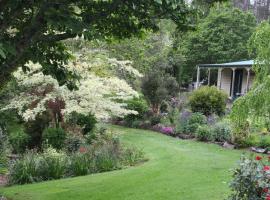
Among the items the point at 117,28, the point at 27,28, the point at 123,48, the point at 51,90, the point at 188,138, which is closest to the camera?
the point at 27,28

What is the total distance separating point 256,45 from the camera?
9.56 metres

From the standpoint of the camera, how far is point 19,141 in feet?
45.0

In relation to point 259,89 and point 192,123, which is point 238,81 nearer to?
point 192,123

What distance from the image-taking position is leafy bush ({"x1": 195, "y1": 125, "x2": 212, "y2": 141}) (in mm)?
15702

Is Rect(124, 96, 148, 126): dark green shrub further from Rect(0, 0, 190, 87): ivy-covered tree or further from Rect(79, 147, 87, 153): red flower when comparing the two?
Rect(0, 0, 190, 87): ivy-covered tree

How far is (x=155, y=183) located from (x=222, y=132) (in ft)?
22.2

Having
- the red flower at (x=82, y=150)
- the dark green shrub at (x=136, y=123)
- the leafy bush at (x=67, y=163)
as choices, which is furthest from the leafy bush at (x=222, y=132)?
the dark green shrub at (x=136, y=123)

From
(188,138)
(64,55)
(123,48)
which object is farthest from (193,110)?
(64,55)

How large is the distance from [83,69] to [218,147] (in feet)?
16.7

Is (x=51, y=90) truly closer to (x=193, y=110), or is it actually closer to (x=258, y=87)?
(x=258, y=87)

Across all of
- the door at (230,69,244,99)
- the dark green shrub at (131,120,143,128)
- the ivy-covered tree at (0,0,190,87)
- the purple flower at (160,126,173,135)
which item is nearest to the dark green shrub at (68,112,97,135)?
the purple flower at (160,126,173,135)

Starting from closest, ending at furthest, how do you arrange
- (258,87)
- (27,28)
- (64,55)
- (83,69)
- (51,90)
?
(27,28) < (64,55) < (258,87) < (51,90) < (83,69)

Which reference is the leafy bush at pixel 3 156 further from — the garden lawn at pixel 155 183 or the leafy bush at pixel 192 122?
the leafy bush at pixel 192 122

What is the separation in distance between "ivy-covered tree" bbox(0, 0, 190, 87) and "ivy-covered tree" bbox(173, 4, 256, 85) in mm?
32603
